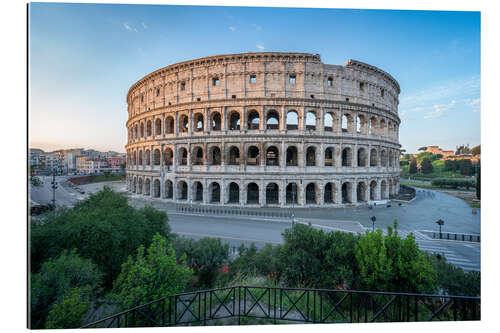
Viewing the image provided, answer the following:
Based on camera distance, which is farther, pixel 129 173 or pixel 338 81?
pixel 129 173

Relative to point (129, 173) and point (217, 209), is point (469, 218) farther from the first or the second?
point (129, 173)

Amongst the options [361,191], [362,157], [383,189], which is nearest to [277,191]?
[361,191]

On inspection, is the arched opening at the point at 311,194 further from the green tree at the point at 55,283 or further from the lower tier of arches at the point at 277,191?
the green tree at the point at 55,283

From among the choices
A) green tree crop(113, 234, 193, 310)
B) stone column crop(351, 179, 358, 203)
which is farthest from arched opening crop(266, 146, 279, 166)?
green tree crop(113, 234, 193, 310)

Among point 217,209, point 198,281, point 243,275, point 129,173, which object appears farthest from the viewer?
point 129,173

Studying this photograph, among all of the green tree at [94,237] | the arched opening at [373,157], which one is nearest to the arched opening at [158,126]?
the green tree at [94,237]

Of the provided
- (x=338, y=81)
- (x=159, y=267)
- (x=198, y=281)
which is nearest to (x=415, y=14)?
(x=159, y=267)

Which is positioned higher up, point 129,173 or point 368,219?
point 129,173
